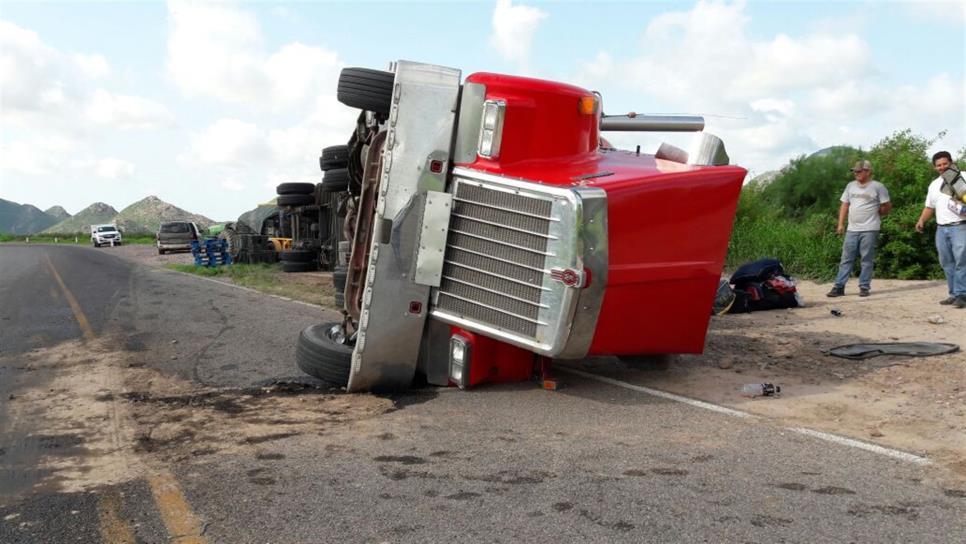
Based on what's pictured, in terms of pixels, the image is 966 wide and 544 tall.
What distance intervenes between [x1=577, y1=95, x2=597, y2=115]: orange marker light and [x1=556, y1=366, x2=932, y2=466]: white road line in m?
2.06

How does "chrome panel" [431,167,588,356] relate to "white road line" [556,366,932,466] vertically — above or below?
above

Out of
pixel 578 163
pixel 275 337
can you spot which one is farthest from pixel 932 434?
pixel 275 337

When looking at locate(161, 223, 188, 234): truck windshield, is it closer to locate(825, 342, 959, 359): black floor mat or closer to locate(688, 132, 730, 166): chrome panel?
locate(825, 342, 959, 359): black floor mat

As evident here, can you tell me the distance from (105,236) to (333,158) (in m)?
44.2

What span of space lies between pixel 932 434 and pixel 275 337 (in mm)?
6045

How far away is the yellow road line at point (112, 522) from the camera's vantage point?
121 inches

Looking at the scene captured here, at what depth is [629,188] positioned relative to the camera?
495 cm

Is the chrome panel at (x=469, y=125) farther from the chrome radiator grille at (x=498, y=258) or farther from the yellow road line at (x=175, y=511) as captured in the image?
the yellow road line at (x=175, y=511)

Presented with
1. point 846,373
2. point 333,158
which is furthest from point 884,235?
point 333,158

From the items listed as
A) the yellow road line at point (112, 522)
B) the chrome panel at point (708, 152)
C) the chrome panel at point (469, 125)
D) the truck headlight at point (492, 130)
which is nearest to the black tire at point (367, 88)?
the chrome panel at point (469, 125)

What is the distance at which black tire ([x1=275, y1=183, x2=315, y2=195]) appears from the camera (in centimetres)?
2123

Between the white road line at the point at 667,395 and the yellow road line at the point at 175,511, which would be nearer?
the yellow road line at the point at 175,511

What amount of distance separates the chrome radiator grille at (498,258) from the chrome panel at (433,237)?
0.05 m

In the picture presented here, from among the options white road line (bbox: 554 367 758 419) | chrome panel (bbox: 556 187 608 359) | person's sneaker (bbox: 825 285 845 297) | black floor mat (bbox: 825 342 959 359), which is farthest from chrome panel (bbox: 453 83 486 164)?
person's sneaker (bbox: 825 285 845 297)
